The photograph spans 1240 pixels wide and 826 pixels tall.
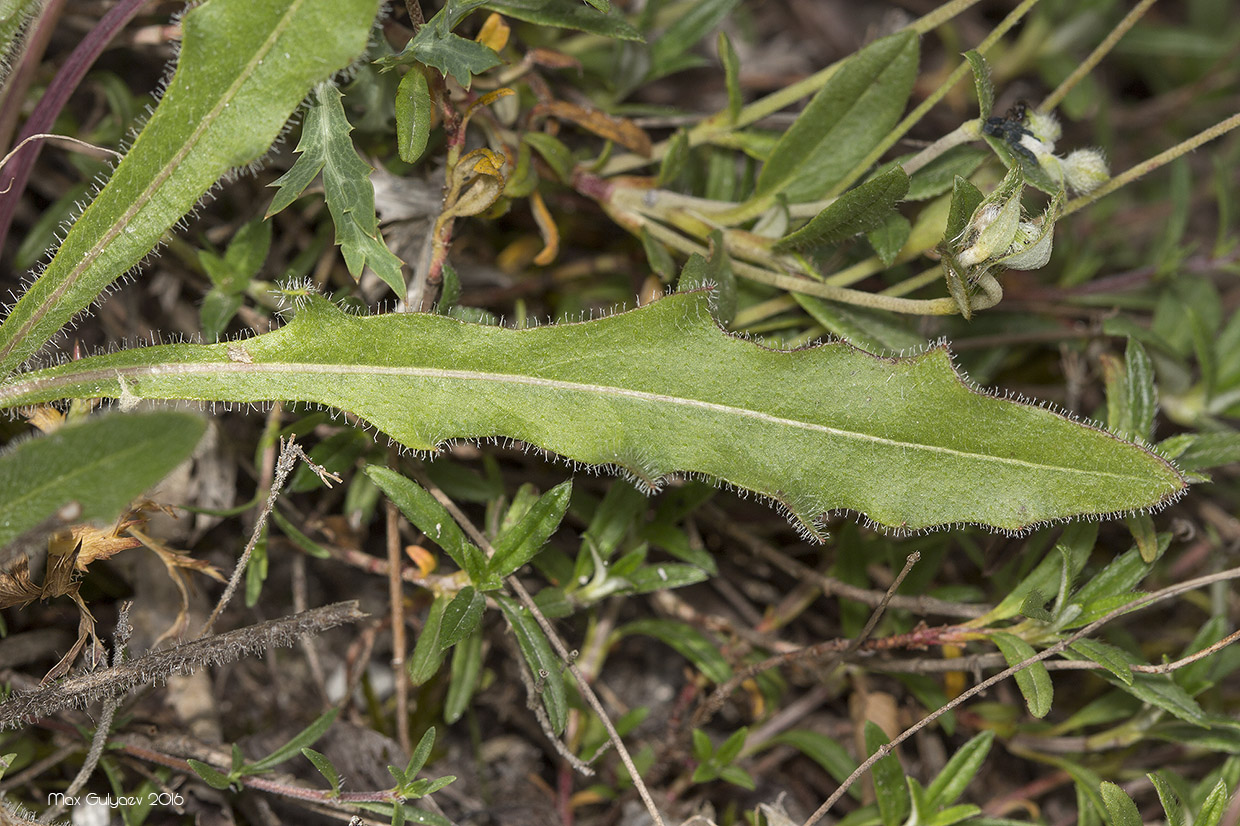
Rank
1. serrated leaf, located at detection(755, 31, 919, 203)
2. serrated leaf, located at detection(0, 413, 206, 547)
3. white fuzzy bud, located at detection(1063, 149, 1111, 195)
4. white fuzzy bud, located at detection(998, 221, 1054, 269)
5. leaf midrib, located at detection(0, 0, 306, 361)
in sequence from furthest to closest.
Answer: serrated leaf, located at detection(755, 31, 919, 203) → white fuzzy bud, located at detection(1063, 149, 1111, 195) → leaf midrib, located at detection(0, 0, 306, 361) → white fuzzy bud, located at detection(998, 221, 1054, 269) → serrated leaf, located at detection(0, 413, 206, 547)

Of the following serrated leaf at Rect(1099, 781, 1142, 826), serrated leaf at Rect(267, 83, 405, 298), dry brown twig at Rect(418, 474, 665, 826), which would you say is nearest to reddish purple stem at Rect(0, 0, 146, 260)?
serrated leaf at Rect(267, 83, 405, 298)

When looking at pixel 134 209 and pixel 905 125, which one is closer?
pixel 134 209

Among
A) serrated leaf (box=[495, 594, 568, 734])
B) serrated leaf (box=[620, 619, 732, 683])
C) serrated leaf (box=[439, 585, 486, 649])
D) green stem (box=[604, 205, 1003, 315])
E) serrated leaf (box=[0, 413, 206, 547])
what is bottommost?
serrated leaf (box=[620, 619, 732, 683])

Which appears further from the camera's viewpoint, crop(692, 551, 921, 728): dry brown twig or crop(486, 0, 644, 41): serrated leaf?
crop(692, 551, 921, 728): dry brown twig

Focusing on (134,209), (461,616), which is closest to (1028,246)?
(461,616)

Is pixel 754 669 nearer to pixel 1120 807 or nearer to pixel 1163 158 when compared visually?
pixel 1120 807

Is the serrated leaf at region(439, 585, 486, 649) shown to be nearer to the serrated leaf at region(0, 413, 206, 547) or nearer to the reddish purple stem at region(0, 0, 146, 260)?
the serrated leaf at region(0, 413, 206, 547)
